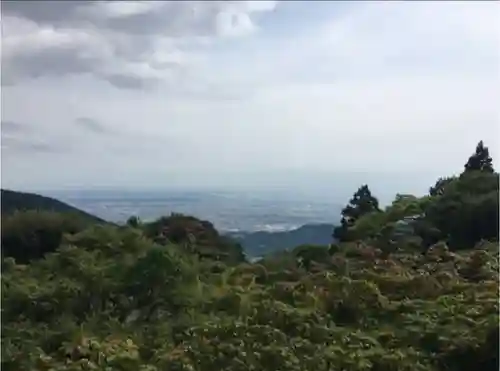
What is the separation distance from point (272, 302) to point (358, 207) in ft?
20.6

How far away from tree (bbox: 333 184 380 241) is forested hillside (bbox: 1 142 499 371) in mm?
1857

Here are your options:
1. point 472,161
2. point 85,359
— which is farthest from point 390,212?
point 85,359

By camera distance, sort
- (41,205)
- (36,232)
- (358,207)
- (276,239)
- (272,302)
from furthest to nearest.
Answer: (358,207) → (36,232) → (41,205) → (276,239) → (272,302)

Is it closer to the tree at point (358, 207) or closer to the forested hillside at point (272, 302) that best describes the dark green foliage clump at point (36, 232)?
the forested hillside at point (272, 302)

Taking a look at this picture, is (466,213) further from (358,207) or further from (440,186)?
(358,207)

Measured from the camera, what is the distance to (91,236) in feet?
27.7

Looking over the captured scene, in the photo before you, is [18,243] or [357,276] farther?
[18,243]

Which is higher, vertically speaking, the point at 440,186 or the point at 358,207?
the point at 440,186

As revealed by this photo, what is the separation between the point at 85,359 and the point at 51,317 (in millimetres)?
1475

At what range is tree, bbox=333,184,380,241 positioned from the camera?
11.0 m

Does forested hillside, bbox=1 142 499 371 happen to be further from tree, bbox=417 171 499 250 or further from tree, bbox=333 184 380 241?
tree, bbox=333 184 380 241

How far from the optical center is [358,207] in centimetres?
1173

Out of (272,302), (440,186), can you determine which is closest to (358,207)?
(440,186)

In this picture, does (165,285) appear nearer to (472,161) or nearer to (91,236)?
(91,236)
